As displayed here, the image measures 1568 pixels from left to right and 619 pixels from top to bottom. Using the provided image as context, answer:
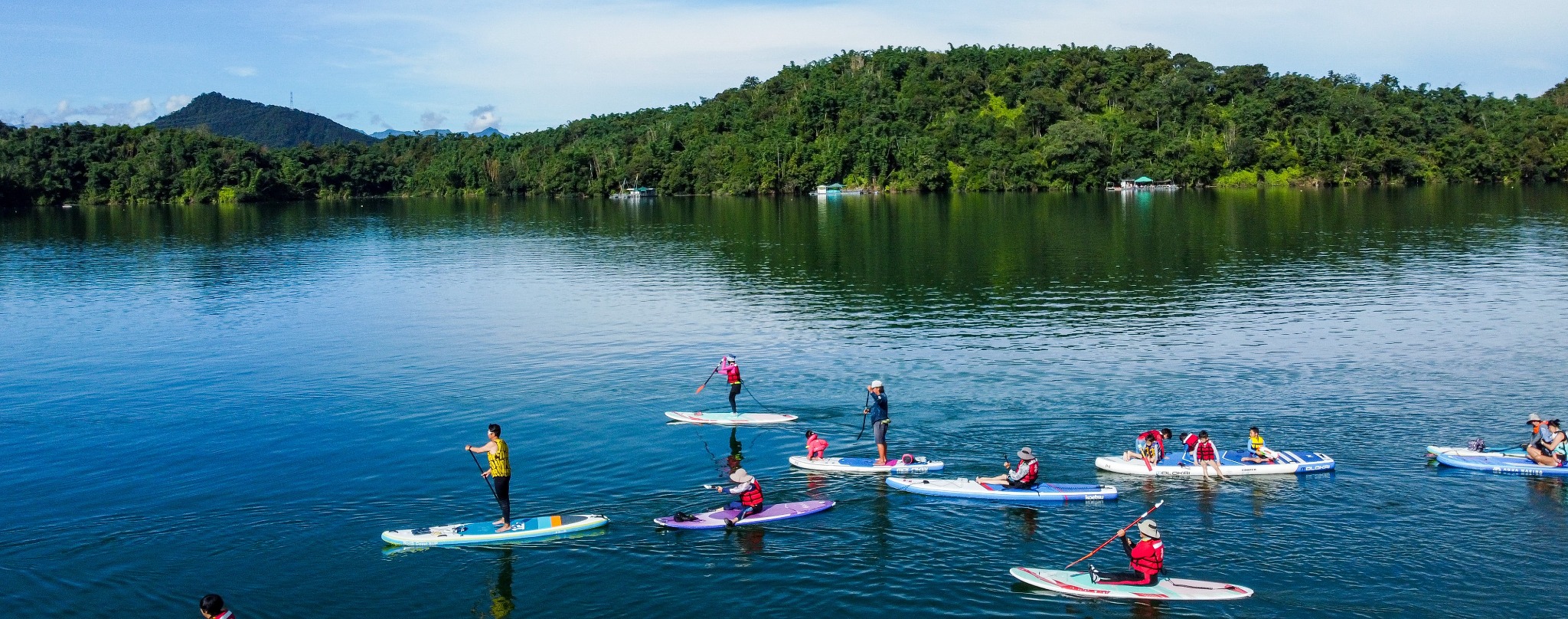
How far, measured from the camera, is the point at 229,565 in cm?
2612

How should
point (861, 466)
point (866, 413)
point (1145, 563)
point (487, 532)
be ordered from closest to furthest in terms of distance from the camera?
point (1145, 563), point (487, 532), point (861, 466), point (866, 413)

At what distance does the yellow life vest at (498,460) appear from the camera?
26.7 m

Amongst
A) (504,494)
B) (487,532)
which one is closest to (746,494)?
(504,494)

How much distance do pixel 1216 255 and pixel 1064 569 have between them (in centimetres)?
7135

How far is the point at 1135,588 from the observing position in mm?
23094

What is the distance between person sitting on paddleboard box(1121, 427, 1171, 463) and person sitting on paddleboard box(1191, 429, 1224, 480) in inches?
33.9

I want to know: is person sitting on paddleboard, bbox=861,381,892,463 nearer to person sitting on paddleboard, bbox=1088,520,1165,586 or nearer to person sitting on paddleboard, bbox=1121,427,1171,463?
person sitting on paddleboard, bbox=1121,427,1171,463

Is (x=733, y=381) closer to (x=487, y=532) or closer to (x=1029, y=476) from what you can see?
(x=1029, y=476)

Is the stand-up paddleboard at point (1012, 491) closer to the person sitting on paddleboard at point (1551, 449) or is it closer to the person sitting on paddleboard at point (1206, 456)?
the person sitting on paddleboard at point (1206, 456)

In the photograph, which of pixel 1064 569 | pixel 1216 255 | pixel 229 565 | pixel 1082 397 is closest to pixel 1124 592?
pixel 1064 569

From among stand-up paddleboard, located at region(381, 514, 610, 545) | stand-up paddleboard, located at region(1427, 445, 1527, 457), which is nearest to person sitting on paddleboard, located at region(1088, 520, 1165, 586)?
stand-up paddleboard, located at region(381, 514, 610, 545)

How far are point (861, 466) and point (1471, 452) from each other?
18102 millimetres

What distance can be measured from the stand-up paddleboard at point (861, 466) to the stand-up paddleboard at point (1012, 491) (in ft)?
4.64

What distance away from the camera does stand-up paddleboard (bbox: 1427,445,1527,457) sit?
31406mm
